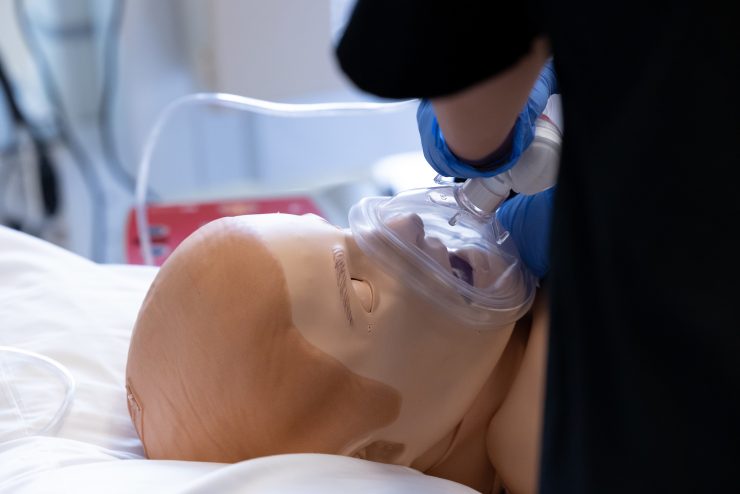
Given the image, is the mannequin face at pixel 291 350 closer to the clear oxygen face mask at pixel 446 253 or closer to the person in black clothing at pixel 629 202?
the clear oxygen face mask at pixel 446 253

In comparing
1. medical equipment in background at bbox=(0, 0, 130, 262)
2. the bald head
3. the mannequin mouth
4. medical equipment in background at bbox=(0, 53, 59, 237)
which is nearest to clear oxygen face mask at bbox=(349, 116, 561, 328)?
the mannequin mouth

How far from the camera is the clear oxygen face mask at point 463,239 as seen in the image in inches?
31.1

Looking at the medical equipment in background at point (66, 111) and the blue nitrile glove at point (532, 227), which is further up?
the blue nitrile glove at point (532, 227)

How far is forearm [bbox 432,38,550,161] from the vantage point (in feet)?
1.68

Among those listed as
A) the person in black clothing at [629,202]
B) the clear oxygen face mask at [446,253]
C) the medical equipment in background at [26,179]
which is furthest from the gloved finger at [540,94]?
the medical equipment in background at [26,179]

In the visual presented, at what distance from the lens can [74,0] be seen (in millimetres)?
2342

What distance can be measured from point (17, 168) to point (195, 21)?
2.19 feet

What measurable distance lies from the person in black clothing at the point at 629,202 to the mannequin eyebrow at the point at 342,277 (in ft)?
1.04

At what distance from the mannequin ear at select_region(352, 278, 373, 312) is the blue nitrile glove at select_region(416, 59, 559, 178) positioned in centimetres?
14

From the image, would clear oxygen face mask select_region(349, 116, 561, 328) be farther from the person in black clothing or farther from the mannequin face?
the person in black clothing

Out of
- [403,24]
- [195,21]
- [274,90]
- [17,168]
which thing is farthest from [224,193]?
[403,24]

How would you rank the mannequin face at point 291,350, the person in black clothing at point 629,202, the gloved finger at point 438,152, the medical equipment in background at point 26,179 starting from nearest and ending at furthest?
the person in black clothing at point 629,202, the gloved finger at point 438,152, the mannequin face at point 291,350, the medical equipment in background at point 26,179

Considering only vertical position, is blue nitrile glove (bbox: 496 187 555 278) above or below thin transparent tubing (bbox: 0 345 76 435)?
above

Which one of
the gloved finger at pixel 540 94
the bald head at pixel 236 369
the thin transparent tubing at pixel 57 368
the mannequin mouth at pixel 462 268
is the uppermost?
→ the gloved finger at pixel 540 94
